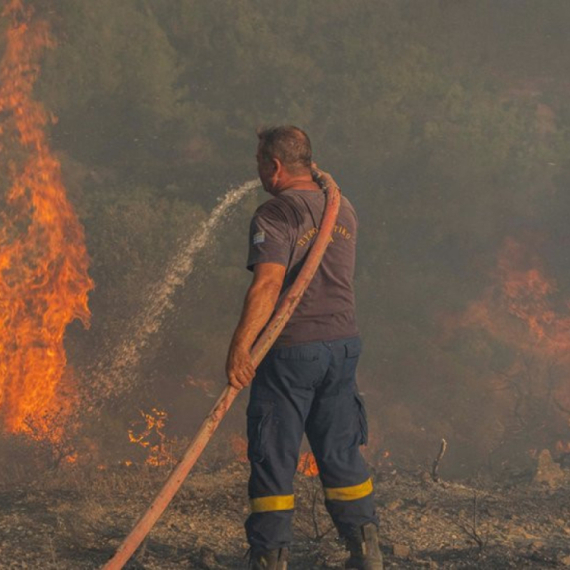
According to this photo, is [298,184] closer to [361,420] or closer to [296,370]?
[296,370]

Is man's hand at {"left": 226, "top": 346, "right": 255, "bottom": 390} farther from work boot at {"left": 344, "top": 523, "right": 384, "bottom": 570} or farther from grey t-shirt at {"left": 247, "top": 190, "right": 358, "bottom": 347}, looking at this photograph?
work boot at {"left": 344, "top": 523, "right": 384, "bottom": 570}

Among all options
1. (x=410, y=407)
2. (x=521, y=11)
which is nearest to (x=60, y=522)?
(x=410, y=407)

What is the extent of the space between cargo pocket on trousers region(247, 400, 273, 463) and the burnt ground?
99 centimetres

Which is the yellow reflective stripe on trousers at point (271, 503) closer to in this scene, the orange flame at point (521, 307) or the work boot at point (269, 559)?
the work boot at point (269, 559)

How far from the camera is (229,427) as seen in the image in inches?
394

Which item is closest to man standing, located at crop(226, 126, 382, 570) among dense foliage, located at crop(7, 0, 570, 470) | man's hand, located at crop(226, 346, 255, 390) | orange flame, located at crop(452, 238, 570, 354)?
man's hand, located at crop(226, 346, 255, 390)

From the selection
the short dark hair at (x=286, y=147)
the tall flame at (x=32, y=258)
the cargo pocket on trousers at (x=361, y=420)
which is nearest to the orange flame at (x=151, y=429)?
the tall flame at (x=32, y=258)

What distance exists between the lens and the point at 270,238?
361 centimetres

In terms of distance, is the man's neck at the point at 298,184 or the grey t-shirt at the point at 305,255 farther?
the man's neck at the point at 298,184

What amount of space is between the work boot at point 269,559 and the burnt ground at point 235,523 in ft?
2.19

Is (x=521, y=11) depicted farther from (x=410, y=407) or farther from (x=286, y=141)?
(x=286, y=141)

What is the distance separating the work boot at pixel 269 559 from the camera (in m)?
3.60

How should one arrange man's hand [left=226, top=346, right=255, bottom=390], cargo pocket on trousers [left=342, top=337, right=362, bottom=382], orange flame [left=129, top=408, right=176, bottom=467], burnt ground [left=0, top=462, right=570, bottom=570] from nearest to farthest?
man's hand [left=226, top=346, right=255, bottom=390], cargo pocket on trousers [left=342, top=337, right=362, bottom=382], burnt ground [left=0, top=462, right=570, bottom=570], orange flame [left=129, top=408, right=176, bottom=467]

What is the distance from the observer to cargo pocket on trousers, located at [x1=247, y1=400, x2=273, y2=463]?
3631mm
